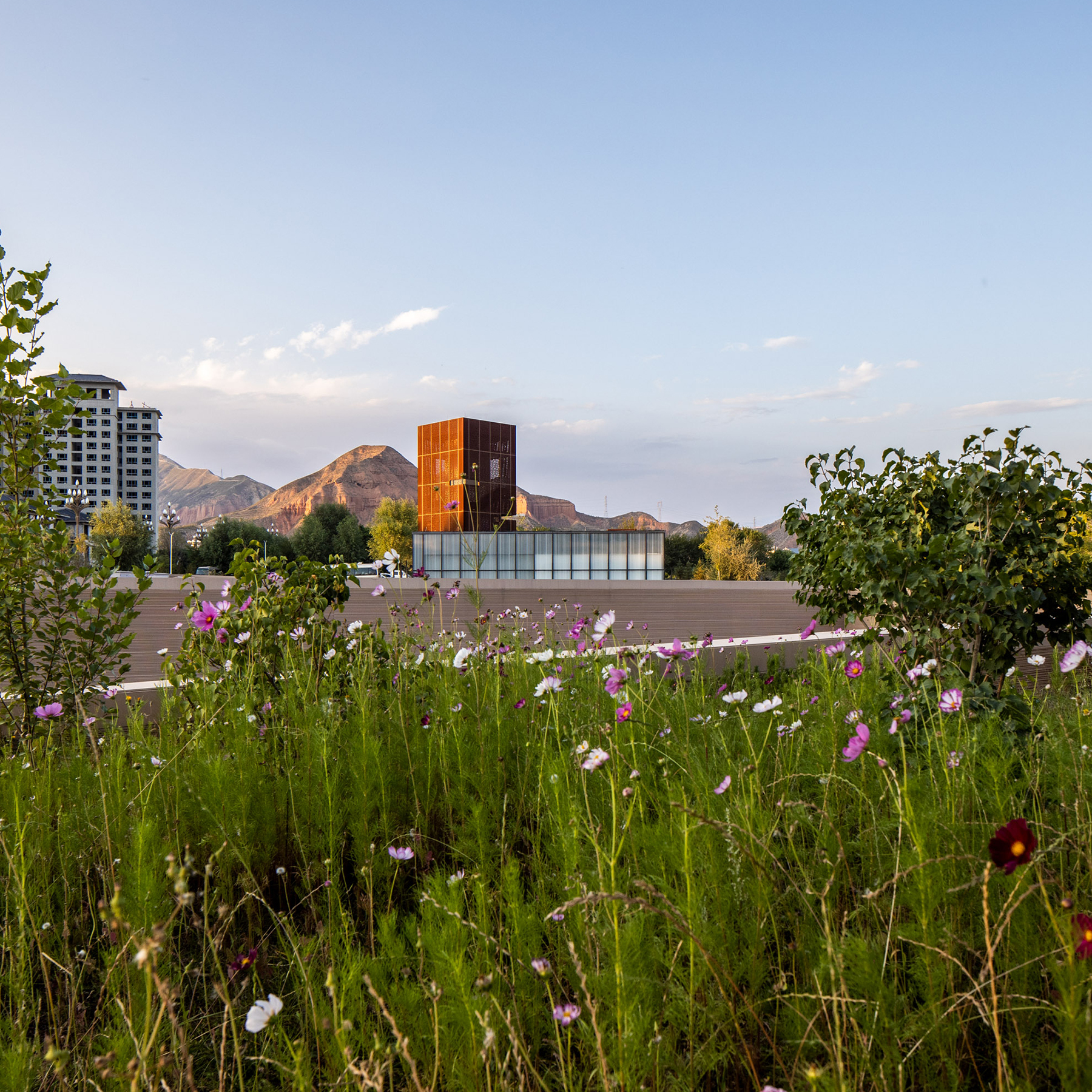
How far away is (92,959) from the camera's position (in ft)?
5.85

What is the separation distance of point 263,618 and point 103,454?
147m

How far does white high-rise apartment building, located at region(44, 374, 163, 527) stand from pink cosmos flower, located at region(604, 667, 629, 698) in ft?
455

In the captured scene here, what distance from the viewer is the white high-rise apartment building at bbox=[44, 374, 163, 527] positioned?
4906 inches

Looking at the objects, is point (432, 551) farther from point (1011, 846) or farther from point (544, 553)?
point (1011, 846)

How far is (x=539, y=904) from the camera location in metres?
1.68

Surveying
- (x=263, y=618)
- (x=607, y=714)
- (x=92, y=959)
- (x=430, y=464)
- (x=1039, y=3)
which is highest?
(x=430, y=464)

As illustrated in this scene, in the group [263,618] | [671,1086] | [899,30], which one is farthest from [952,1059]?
[899,30]

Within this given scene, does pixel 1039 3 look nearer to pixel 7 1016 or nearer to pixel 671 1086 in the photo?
pixel 671 1086

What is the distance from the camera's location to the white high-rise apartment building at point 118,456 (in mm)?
124625

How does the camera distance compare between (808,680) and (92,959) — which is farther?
(808,680)

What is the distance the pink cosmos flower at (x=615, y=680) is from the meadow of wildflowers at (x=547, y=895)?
0.01 meters

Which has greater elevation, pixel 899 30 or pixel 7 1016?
pixel 899 30

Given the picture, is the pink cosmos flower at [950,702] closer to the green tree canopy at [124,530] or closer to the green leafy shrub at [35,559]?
the green leafy shrub at [35,559]

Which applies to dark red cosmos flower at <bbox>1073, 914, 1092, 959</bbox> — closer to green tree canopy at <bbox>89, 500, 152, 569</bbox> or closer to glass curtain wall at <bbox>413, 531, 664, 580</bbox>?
glass curtain wall at <bbox>413, 531, 664, 580</bbox>
